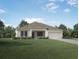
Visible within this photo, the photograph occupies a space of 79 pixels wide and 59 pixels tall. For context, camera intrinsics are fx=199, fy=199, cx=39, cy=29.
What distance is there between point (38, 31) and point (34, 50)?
0.29 m

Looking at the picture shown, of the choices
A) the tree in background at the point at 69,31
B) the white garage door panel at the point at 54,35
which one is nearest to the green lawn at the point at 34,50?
the white garage door panel at the point at 54,35

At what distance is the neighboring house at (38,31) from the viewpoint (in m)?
2.66

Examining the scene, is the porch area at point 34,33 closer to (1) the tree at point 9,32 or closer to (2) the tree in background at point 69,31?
(1) the tree at point 9,32

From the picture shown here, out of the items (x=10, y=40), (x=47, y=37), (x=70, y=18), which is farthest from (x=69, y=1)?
(x=10, y=40)

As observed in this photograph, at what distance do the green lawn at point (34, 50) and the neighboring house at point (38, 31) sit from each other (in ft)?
0.28

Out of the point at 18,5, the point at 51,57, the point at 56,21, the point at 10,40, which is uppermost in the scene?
the point at 18,5

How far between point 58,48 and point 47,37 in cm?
24

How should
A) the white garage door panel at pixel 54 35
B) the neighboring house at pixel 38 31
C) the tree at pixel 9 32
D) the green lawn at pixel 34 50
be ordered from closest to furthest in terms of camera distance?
the tree at pixel 9 32
the green lawn at pixel 34 50
the neighboring house at pixel 38 31
the white garage door panel at pixel 54 35

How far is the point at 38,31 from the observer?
2.83 metres

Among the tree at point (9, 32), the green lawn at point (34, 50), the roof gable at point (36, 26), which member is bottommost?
the green lawn at point (34, 50)

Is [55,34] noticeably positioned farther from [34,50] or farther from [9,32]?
[9,32]

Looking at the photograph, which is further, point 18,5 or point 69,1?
point 69,1

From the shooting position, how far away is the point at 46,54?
8.69 ft

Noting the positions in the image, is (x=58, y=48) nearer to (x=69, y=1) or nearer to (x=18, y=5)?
(x=69, y=1)
